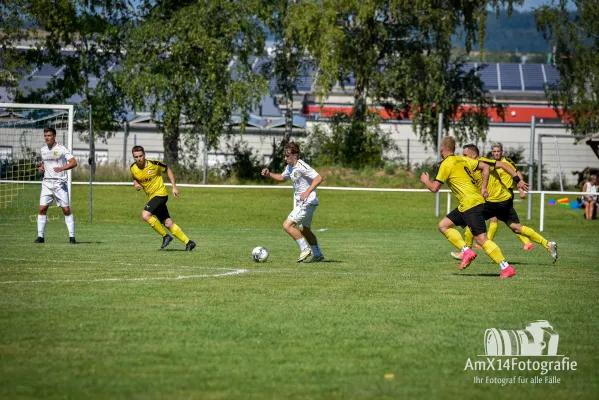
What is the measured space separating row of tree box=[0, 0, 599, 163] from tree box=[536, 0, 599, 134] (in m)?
0.06

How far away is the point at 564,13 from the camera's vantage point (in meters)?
44.6

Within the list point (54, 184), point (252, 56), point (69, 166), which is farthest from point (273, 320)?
point (252, 56)

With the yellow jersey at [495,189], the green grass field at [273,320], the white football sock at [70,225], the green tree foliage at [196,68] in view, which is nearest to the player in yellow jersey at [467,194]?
the green grass field at [273,320]

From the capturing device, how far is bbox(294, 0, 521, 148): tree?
38.8 meters

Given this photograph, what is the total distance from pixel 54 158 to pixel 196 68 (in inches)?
727

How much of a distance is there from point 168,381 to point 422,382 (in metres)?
1.71

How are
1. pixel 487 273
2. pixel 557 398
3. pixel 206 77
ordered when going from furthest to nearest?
pixel 206 77
pixel 487 273
pixel 557 398

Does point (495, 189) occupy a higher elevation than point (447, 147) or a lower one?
lower

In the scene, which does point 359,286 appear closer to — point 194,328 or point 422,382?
point 194,328

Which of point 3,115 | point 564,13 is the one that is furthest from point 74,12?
point 564,13

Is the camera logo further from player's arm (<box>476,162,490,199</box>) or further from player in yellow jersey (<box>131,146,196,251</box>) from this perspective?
player in yellow jersey (<box>131,146,196,251</box>)

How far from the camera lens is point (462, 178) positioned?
1337 centimetres

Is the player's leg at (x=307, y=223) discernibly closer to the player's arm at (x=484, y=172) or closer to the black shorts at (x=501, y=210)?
the player's arm at (x=484, y=172)

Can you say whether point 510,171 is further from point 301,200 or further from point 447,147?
point 301,200
